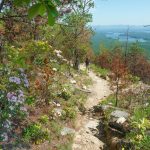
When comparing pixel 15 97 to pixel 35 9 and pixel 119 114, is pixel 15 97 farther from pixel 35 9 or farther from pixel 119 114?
pixel 35 9

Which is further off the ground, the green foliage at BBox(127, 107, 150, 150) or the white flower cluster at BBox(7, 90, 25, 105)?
the white flower cluster at BBox(7, 90, 25, 105)

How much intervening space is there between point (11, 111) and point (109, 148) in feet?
17.7

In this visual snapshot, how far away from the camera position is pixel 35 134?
11742 mm

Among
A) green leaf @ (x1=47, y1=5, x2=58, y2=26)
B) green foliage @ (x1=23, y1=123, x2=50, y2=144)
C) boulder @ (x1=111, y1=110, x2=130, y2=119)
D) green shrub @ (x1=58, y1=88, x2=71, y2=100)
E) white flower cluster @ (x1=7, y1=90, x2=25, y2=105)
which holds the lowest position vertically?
boulder @ (x1=111, y1=110, x2=130, y2=119)

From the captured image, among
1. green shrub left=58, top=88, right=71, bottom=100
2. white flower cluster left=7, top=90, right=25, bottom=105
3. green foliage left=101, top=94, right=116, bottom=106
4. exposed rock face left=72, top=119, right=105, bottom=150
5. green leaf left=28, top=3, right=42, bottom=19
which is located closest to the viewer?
green leaf left=28, top=3, right=42, bottom=19

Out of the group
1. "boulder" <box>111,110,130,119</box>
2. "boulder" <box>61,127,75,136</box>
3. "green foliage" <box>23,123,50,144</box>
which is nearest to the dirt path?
"boulder" <box>61,127,75,136</box>

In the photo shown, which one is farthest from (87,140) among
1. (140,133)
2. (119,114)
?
(119,114)

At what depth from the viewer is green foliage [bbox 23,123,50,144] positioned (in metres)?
11.5

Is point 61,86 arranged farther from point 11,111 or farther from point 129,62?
point 129,62

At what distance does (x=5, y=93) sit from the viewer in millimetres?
9492

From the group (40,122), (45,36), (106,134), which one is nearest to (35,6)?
(40,122)

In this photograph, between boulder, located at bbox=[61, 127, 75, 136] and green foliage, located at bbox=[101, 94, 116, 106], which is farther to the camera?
green foliage, located at bbox=[101, 94, 116, 106]

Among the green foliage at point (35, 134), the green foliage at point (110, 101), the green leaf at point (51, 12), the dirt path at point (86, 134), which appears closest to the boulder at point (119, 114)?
the dirt path at point (86, 134)

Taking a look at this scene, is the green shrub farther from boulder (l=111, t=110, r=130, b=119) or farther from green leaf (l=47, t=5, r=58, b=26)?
green leaf (l=47, t=5, r=58, b=26)
